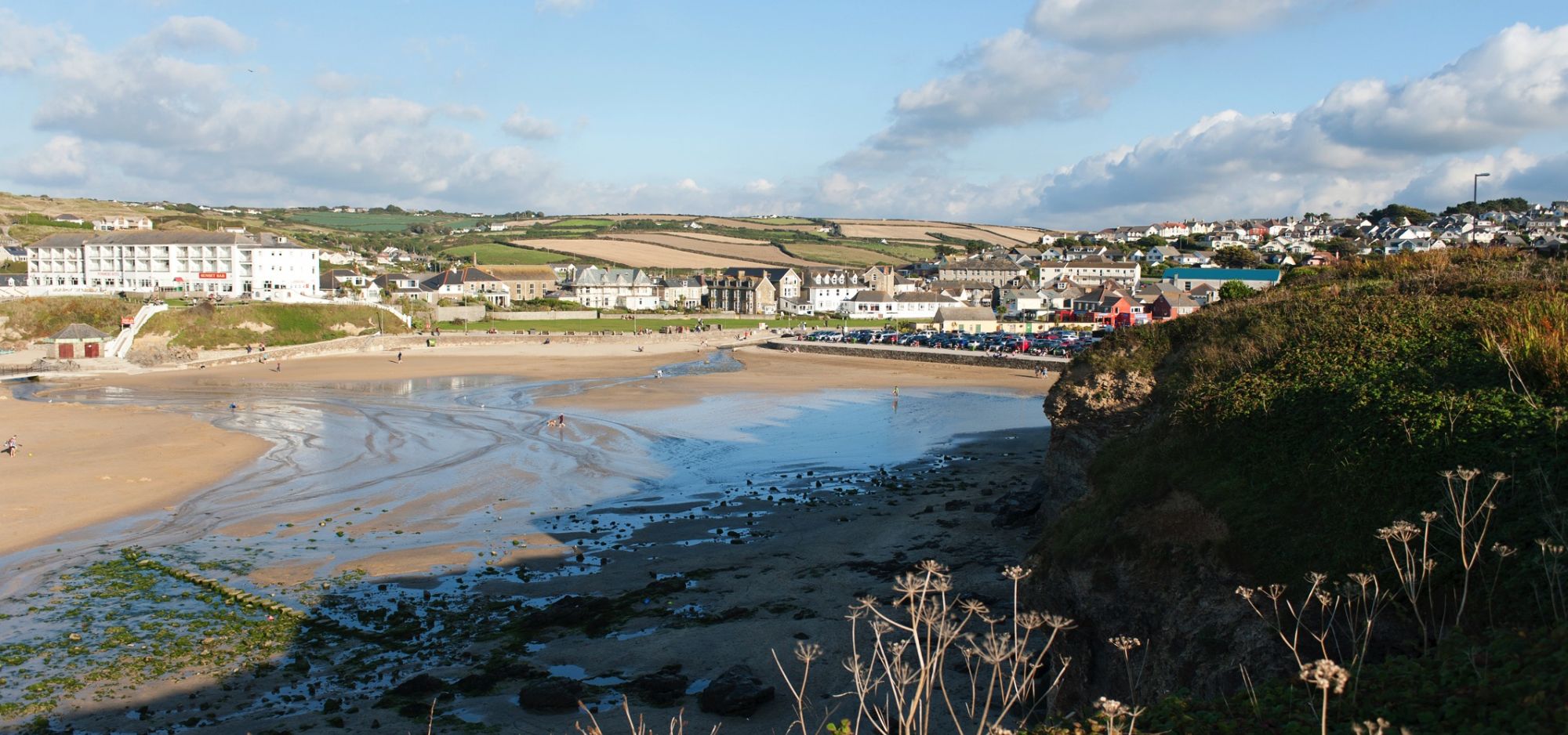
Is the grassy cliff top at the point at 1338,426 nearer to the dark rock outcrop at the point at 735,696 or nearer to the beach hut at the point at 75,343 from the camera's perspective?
the dark rock outcrop at the point at 735,696

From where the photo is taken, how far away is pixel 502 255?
146625 mm

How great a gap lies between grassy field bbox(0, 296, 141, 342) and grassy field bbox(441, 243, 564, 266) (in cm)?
6719

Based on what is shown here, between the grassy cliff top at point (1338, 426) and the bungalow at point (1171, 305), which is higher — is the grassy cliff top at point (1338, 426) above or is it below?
below

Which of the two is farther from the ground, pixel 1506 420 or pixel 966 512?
pixel 1506 420

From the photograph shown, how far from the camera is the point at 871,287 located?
118 metres

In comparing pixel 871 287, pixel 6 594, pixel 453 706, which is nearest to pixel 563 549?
pixel 453 706

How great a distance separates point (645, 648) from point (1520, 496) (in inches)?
440

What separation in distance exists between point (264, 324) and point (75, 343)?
12.7 metres

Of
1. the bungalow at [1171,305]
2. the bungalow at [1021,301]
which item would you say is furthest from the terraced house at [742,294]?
the bungalow at [1171,305]

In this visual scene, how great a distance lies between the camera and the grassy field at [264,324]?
211ft

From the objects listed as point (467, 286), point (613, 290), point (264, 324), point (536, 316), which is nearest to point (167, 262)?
point (264, 324)

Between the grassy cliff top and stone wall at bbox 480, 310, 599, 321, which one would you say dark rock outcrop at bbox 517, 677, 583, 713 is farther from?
stone wall at bbox 480, 310, 599, 321

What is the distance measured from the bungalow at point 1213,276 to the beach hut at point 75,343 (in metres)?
84.0

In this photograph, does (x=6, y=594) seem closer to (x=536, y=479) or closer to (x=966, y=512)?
(x=536, y=479)
